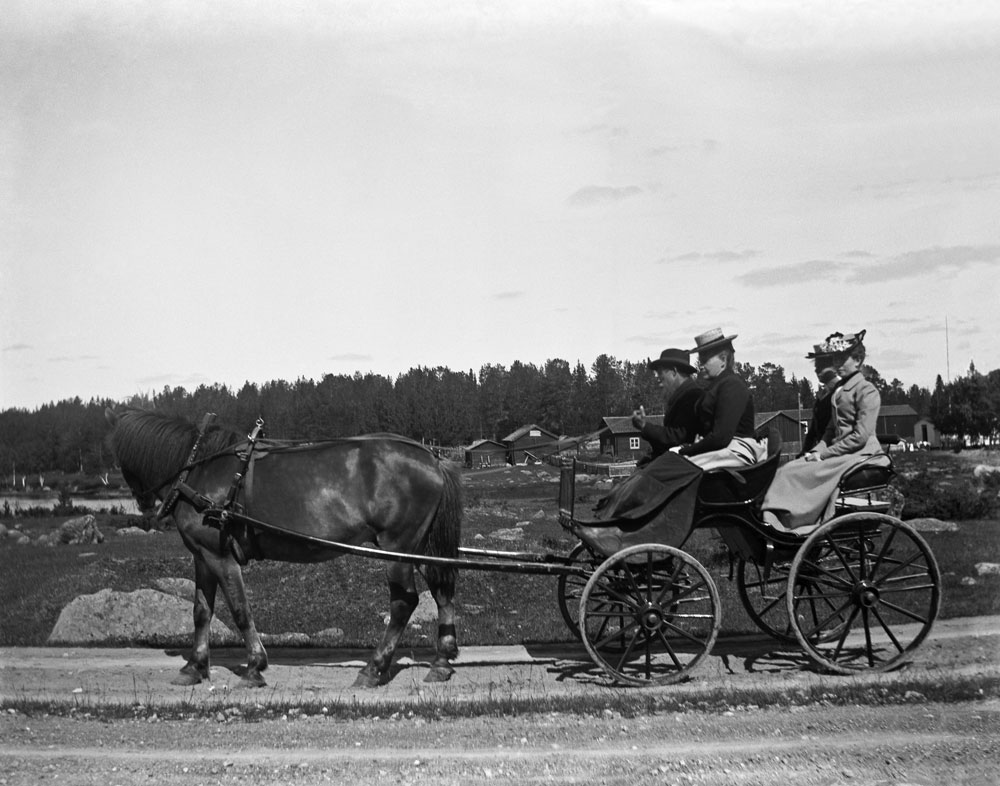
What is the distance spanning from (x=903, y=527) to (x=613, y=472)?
27.3 m

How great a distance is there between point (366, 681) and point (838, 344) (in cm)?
562

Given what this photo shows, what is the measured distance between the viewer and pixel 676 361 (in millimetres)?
9562

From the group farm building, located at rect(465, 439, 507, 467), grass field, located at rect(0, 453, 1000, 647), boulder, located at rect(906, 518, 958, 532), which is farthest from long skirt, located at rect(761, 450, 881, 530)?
boulder, located at rect(906, 518, 958, 532)

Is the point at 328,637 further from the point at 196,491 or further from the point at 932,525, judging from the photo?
the point at 932,525

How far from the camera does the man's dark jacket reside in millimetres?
9359

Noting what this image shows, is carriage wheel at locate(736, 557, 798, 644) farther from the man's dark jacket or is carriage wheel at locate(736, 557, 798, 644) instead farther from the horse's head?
the horse's head

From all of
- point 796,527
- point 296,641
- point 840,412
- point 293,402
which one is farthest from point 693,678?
point 293,402

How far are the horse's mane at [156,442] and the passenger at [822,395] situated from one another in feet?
19.5

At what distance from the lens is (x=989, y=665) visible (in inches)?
354

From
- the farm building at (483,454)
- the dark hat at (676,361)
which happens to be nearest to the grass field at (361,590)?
the farm building at (483,454)

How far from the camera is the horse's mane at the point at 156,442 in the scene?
30.9 ft

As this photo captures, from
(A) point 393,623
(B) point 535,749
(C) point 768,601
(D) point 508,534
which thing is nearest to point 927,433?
(D) point 508,534

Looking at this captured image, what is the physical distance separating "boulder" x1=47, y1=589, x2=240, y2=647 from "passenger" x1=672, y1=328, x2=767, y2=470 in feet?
20.0

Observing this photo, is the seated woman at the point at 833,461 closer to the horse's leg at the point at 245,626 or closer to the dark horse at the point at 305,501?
the dark horse at the point at 305,501
